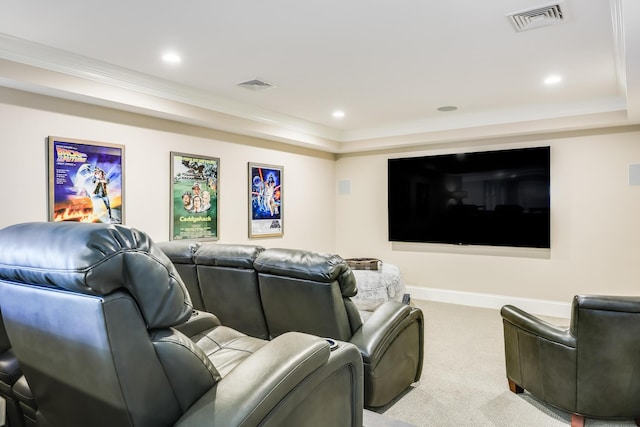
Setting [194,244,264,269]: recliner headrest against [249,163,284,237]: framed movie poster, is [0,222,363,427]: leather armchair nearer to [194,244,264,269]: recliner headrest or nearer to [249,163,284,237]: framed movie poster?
[194,244,264,269]: recliner headrest

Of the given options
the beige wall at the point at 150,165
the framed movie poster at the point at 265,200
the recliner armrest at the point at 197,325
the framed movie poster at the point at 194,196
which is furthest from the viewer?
the framed movie poster at the point at 265,200

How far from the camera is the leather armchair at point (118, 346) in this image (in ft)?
3.47

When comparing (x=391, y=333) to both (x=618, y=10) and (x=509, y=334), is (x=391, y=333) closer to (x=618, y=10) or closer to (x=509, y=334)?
(x=509, y=334)

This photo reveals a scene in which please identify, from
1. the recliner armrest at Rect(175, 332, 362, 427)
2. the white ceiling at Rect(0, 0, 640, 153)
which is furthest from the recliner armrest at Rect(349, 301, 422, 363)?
the white ceiling at Rect(0, 0, 640, 153)

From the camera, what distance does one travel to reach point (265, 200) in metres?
5.48

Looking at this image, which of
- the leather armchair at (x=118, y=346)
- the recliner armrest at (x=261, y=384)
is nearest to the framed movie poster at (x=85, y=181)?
the leather armchair at (x=118, y=346)

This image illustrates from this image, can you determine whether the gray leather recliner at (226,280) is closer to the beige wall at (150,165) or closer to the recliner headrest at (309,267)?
the recliner headrest at (309,267)

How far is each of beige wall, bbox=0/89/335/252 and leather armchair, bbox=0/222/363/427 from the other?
2.36 metres

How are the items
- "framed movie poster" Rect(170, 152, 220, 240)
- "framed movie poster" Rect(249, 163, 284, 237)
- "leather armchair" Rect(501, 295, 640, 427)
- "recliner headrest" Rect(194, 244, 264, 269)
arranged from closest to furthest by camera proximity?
"leather armchair" Rect(501, 295, 640, 427) < "recliner headrest" Rect(194, 244, 264, 269) < "framed movie poster" Rect(170, 152, 220, 240) < "framed movie poster" Rect(249, 163, 284, 237)

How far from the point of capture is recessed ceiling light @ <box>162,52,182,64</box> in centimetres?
321

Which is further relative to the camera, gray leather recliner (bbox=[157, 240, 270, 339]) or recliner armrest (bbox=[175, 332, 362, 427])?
gray leather recliner (bbox=[157, 240, 270, 339])

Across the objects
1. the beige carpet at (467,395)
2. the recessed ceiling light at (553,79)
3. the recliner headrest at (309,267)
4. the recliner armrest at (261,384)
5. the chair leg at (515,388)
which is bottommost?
the beige carpet at (467,395)

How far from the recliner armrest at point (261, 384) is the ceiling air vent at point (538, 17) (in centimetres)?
245

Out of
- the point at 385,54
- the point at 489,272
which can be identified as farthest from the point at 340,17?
the point at 489,272
